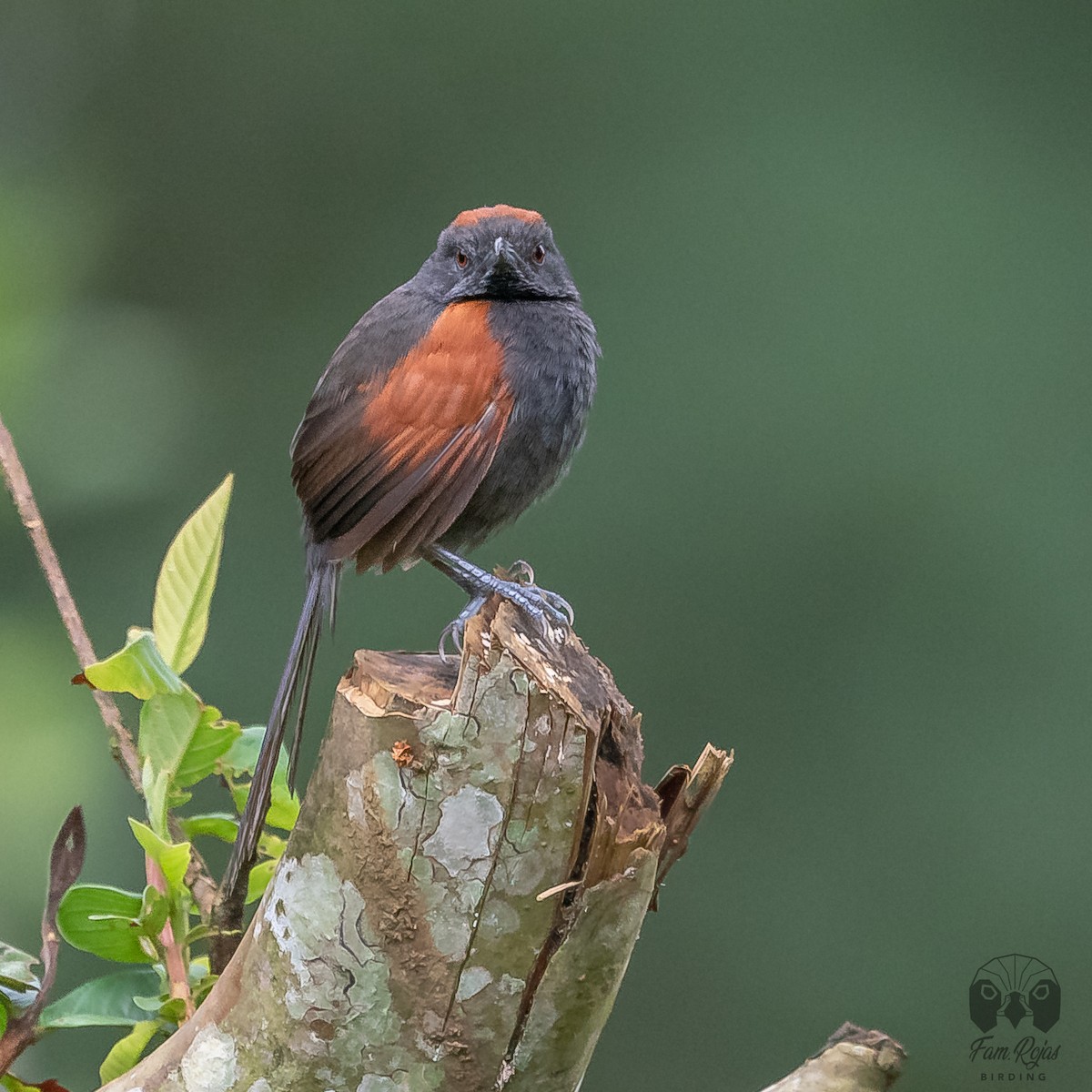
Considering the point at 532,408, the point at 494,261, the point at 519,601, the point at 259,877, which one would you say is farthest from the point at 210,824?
the point at 494,261

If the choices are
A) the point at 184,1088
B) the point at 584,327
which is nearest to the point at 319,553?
the point at 584,327

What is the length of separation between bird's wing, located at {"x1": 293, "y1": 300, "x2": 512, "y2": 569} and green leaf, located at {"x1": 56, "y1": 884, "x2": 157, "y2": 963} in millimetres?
811

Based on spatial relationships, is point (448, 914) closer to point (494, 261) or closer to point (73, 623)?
point (73, 623)

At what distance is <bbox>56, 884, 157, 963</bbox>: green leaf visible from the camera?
4.85 feet

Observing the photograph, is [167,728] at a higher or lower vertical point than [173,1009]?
higher

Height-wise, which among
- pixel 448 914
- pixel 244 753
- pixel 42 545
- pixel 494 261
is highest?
pixel 494 261

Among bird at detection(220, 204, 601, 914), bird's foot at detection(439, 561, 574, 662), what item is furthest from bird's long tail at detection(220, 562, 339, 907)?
bird's foot at detection(439, 561, 574, 662)

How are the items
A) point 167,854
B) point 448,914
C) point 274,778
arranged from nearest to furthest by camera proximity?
point 448,914, point 167,854, point 274,778

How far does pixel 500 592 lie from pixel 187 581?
1.53 ft

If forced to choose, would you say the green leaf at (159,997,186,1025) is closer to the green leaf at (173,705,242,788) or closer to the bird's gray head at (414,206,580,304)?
the green leaf at (173,705,242,788)

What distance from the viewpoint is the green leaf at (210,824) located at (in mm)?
1633

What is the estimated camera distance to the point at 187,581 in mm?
1646

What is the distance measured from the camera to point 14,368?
2.67 meters

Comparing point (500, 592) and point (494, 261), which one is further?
point (494, 261)
